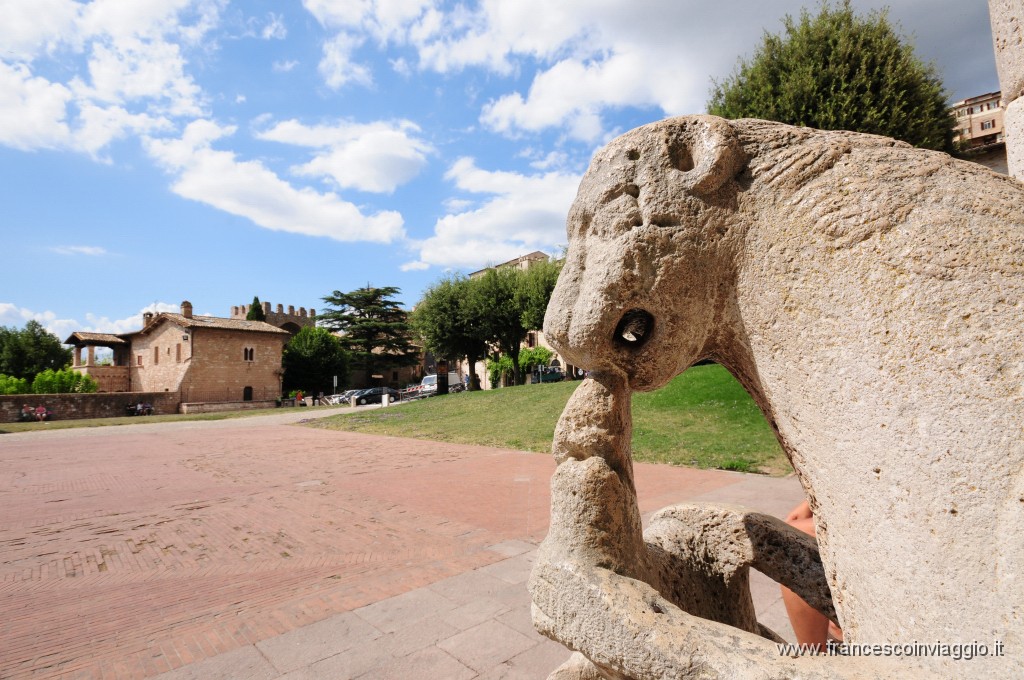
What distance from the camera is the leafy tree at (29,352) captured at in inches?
1810

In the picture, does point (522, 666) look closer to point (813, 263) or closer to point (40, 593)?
point (813, 263)

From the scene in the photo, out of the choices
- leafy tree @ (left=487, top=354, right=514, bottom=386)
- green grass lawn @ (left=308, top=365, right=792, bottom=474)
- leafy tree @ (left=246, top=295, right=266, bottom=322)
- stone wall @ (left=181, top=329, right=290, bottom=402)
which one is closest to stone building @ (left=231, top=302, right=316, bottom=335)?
leafy tree @ (left=246, top=295, right=266, bottom=322)

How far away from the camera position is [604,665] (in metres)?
1.21

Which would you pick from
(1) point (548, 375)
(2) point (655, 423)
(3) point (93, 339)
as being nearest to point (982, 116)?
(1) point (548, 375)

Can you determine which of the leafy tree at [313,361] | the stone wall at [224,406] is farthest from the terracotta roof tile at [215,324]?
the stone wall at [224,406]

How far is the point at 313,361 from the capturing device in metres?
43.5

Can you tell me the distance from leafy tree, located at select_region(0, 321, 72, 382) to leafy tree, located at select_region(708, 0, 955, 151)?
5760cm

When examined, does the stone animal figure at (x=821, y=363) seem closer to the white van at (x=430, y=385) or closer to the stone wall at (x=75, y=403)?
the white van at (x=430, y=385)

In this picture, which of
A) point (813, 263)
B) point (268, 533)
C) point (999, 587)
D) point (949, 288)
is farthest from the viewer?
point (268, 533)

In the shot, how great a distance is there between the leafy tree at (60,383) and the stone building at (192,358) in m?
4.52

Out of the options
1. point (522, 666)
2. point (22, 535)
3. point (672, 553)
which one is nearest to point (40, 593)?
point (22, 535)

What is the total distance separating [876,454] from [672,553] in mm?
887

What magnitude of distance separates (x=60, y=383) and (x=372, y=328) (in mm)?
21674

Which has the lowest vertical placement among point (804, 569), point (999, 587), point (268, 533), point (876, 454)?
point (268, 533)
